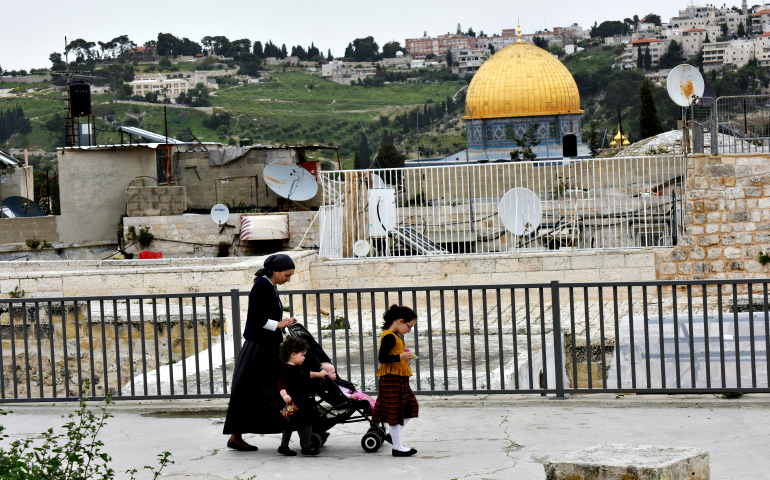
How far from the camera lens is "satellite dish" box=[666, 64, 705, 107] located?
47.1 feet

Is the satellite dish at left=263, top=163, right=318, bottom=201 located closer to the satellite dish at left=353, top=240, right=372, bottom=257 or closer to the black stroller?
the satellite dish at left=353, top=240, right=372, bottom=257

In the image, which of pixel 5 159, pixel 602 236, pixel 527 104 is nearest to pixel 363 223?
pixel 602 236

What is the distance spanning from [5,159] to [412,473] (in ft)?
119

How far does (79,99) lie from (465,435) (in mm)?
25589

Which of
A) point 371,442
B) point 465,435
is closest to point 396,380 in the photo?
point 371,442

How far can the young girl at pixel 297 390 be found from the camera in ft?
16.4

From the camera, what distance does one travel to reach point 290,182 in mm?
21500

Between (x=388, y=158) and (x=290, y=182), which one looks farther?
(x=388, y=158)

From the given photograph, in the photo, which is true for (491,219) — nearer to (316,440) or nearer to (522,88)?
(316,440)

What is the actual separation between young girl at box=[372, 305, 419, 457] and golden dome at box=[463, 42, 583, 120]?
40.4 m

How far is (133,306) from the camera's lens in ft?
34.9

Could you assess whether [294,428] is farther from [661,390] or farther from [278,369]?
[661,390]

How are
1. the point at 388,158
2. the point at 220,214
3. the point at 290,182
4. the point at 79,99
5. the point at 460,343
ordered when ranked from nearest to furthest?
the point at 460,343 → the point at 220,214 → the point at 290,182 → the point at 79,99 → the point at 388,158

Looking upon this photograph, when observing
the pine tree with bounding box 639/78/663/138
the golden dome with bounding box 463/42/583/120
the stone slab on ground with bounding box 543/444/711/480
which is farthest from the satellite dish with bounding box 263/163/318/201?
the pine tree with bounding box 639/78/663/138
